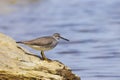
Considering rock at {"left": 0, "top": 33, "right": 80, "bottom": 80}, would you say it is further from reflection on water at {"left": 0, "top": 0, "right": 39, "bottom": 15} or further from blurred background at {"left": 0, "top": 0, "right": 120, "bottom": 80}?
reflection on water at {"left": 0, "top": 0, "right": 39, "bottom": 15}

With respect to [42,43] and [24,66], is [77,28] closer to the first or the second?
[42,43]

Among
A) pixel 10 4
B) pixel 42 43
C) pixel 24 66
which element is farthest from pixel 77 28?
pixel 24 66

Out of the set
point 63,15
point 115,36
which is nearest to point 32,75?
point 115,36

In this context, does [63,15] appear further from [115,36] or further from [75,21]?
[115,36]

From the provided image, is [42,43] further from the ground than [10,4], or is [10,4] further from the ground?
[10,4]

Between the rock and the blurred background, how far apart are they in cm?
278

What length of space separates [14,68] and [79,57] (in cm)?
630

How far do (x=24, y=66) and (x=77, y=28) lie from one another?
11749 mm

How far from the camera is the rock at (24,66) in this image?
10.3 metres

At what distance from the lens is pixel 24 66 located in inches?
416

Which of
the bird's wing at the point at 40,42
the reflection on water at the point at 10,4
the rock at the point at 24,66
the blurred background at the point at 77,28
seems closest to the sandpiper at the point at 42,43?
the bird's wing at the point at 40,42

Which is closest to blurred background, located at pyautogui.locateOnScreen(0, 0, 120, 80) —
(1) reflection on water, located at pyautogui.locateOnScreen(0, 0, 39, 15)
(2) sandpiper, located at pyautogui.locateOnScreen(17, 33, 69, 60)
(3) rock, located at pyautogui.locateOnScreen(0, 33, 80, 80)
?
(1) reflection on water, located at pyautogui.locateOnScreen(0, 0, 39, 15)

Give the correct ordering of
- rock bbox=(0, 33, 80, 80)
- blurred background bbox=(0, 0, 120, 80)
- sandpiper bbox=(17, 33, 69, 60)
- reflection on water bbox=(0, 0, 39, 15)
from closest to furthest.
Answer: rock bbox=(0, 33, 80, 80) → sandpiper bbox=(17, 33, 69, 60) → blurred background bbox=(0, 0, 120, 80) → reflection on water bbox=(0, 0, 39, 15)

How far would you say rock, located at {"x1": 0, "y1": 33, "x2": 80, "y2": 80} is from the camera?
10320mm
